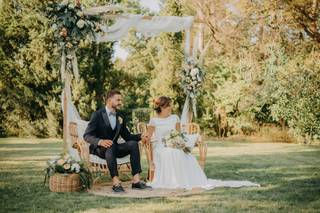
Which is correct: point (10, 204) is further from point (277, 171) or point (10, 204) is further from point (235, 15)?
point (235, 15)

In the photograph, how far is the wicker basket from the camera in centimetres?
A: 577

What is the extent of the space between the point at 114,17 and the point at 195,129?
241 centimetres

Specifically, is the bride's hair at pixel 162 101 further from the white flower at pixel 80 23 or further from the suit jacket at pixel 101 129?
the white flower at pixel 80 23

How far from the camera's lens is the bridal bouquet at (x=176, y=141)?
251 inches

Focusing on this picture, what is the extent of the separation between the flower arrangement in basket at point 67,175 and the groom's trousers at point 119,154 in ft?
1.12

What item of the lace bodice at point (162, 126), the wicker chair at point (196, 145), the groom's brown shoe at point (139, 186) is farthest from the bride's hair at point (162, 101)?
the groom's brown shoe at point (139, 186)

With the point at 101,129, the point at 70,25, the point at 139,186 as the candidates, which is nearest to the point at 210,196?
Result: the point at 139,186

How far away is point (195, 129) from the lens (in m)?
7.55

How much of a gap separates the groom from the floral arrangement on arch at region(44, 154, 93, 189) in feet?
1.06

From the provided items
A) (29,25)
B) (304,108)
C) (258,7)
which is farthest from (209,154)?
(29,25)

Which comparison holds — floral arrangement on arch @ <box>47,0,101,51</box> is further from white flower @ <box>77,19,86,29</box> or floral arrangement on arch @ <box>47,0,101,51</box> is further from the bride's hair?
the bride's hair

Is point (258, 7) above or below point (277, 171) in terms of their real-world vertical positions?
above

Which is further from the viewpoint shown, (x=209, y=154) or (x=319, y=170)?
(x=209, y=154)

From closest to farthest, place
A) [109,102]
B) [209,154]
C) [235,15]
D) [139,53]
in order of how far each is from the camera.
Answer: [109,102] < [209,154] < [235,15] < [139,53]
